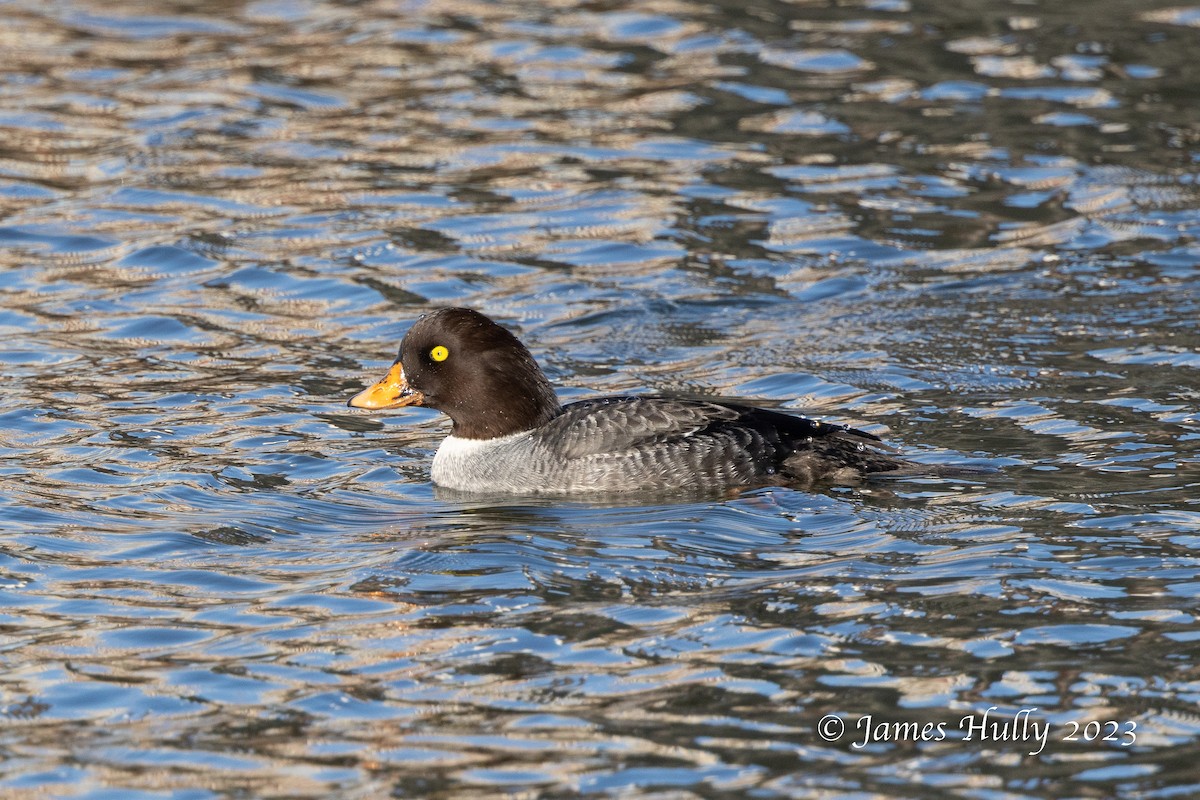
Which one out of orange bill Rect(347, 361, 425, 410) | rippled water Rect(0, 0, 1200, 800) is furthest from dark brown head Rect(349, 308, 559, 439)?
rippled water Rect(0, 0, 1200, 800)

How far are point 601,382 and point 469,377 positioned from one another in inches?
77.0

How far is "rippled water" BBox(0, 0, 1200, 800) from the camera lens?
6512 millimetres

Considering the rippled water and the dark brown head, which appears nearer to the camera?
the rippled water

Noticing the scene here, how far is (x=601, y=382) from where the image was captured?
11.9 metres

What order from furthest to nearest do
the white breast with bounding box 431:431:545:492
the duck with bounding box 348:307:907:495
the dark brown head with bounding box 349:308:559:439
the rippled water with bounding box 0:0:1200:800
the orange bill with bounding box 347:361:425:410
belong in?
the orange bill with bounding box 347:361:425:410
the dark brown head with bounding box 349:308:559:439
the white breast with bounding box 431:431:545:492
the duck with bounding box 348:307:907:495
the rippled water with bounding box 0:0:1200:800

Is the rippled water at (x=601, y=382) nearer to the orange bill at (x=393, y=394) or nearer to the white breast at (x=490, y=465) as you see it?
the white breast at (x=490, y=465)

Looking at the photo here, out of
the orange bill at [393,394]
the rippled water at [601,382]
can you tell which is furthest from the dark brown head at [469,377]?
the rippled water at [601,382]

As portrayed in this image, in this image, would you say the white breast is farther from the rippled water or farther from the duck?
the rippled water

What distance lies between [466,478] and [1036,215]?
669cm

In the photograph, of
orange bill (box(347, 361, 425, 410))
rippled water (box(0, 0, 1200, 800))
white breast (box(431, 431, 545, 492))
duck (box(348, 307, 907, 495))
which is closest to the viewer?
rippled water (box(0, 0, 1200, 800))

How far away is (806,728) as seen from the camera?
6410 mm

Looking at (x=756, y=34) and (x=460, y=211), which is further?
(x=756, y=34)

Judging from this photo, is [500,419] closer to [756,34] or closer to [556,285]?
[556,285]

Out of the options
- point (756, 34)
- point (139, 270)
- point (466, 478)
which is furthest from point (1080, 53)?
point (466, 478)
